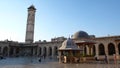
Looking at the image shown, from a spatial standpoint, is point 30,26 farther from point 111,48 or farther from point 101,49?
point 111,48

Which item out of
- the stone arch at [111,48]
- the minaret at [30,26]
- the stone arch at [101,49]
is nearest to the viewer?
the stone arch at [111,48]

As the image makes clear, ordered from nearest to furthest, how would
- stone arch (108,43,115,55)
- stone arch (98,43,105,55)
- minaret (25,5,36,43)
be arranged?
stone arch (108,43,115,55)
stone arch (98,43,105,55)
minaret (25,5,36,43)

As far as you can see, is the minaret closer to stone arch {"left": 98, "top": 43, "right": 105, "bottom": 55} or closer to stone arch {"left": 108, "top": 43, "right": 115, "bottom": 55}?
stone arch {"left": 98, "top": 43, "right": 105, "bottom": 55}

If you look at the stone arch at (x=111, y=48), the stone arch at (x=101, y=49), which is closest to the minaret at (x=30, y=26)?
the stone arch at (x=101, y=49)

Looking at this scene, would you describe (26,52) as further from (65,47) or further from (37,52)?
(65,47)

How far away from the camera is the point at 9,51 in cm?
5759

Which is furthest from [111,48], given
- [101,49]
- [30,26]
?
[30,26]

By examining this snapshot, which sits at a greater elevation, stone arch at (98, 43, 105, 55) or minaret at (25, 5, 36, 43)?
minaret at (25, 5, 36, 43)

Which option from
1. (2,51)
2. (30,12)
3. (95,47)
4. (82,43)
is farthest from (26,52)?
(82,43)

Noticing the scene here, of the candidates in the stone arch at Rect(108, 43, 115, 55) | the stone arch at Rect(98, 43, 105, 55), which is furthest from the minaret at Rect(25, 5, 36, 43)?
the stone arch at Rect(108, 43, 115, 55)

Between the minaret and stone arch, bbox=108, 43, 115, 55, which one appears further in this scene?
the minaret

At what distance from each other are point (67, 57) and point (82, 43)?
4.70m

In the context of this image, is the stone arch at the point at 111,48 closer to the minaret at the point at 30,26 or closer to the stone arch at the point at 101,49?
the stone arch at the point at 101,49

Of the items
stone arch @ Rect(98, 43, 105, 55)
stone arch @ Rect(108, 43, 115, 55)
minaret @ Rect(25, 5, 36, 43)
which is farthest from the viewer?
minaret @ Rect(25, 5, 36, 43)
